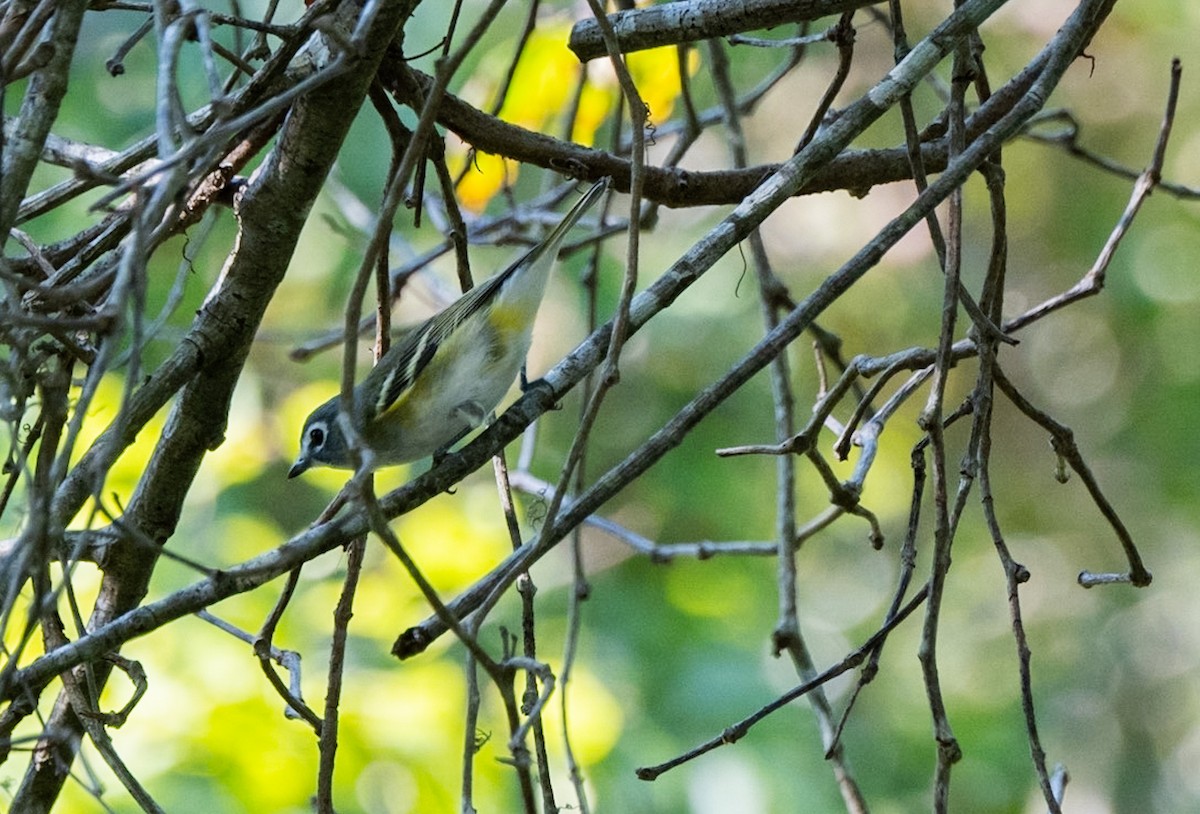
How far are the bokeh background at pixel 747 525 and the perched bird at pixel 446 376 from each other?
0.82m

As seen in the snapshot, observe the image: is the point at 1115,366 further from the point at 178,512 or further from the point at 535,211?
the point at 178,512

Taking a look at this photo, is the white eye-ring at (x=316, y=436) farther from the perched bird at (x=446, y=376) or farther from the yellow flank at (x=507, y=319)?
the yellow flank at (x=507, y=319)

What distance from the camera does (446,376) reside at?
359 cm

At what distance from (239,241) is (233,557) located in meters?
2.79

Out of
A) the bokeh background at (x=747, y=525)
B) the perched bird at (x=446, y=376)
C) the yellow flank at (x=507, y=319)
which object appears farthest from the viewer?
the bokeh background at (x=747, y=525)

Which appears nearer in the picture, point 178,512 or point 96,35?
point 178,512

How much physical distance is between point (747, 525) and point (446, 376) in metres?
3.51

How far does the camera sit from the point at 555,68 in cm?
427

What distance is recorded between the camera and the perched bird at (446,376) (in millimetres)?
3523

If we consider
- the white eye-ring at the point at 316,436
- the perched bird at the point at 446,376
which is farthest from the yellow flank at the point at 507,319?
the white eye-ring at the point at 316,436

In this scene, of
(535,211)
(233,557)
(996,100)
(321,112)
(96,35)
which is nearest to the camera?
(321,112)

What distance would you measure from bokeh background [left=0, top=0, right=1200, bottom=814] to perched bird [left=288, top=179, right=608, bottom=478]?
0.82 m

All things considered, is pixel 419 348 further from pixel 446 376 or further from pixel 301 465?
pixel 301 465

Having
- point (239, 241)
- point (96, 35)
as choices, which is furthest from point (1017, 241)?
point (239, 241)
